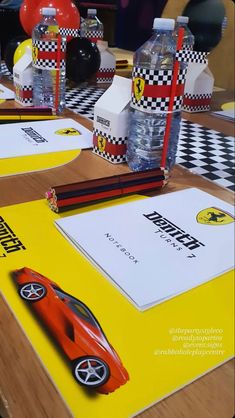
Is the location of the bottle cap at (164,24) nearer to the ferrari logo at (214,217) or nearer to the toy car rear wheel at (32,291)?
the ferrari logo at (214,217)

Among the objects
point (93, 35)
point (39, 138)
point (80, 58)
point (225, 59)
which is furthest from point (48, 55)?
point (225, 59)

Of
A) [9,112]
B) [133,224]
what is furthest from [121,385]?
[9,112]

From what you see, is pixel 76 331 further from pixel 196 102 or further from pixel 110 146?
pixel 196 102

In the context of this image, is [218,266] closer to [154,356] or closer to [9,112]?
[154,356]

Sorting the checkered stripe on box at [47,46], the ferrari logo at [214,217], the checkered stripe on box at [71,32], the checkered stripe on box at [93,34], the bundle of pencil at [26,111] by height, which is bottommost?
the ferrari logo at [214,217]

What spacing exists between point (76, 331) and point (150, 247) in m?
0.17

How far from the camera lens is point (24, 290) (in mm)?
456

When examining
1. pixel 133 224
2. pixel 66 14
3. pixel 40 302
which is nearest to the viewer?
pixel 40 302

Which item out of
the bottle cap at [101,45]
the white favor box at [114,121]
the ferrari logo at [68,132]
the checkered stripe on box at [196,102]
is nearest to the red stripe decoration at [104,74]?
the bottle cap at [101,45]

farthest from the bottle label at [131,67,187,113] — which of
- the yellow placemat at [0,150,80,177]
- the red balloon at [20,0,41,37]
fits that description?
the red balloon at [20,0,41,37]

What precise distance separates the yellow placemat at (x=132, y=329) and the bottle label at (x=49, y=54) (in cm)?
71

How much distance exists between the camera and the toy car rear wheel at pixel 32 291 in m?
0.44

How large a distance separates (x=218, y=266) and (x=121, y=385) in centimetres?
22

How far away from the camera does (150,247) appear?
0.53 meters
